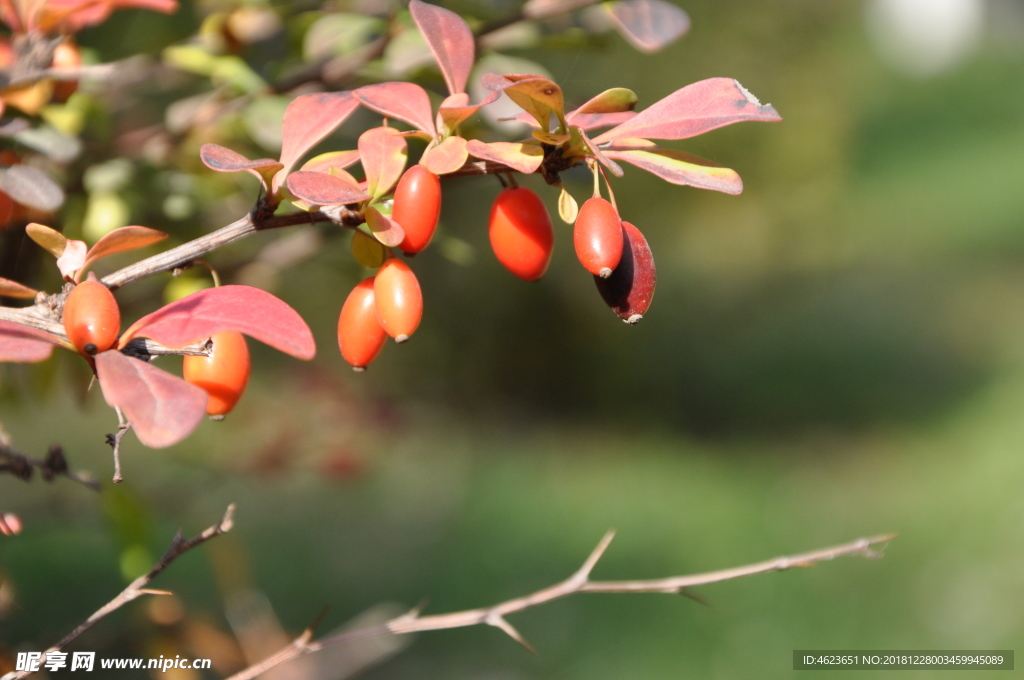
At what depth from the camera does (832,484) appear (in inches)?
117

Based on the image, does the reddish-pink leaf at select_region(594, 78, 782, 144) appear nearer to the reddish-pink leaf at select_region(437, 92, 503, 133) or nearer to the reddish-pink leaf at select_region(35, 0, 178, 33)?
the reddish-pink leaf at select_region(437, 92, 503, 133)

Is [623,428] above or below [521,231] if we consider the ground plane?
below

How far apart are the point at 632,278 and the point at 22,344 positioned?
0.91ft

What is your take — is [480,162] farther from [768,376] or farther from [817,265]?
[817,265]

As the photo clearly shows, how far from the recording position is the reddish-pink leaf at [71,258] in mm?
398

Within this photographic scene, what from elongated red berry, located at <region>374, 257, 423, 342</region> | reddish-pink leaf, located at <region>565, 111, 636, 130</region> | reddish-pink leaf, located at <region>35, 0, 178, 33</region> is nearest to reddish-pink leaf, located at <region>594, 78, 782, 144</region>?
reddish-pink leaf, located at <region>565, 111, 636, 130</region>

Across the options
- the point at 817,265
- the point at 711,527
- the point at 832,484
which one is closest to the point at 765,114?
the point at 711,527

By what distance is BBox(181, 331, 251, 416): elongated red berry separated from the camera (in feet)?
1.23

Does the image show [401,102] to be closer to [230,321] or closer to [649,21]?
[230,321]

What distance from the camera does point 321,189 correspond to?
1.15 feet

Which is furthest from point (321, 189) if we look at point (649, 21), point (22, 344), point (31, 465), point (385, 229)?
point (649, 21)

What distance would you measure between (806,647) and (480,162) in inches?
75.6

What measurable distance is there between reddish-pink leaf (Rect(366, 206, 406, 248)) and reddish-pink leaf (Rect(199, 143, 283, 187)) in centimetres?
5

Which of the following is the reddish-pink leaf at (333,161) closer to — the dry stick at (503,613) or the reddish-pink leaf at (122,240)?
the reddish-pink leaf at (122,240)
